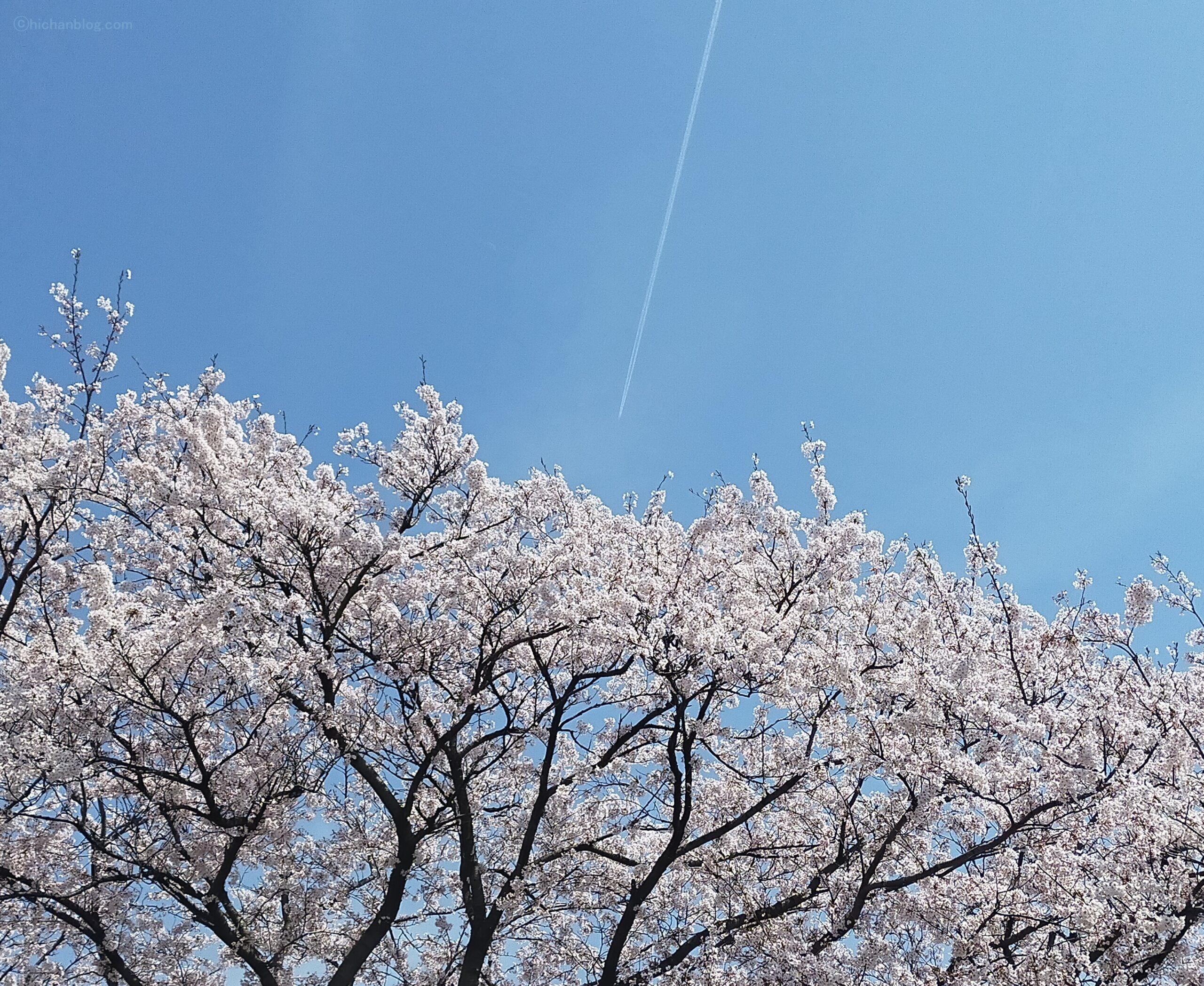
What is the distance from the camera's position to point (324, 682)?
1084cm

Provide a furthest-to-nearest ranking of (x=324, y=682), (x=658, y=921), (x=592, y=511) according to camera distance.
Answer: (x=592, y=511) < (x=658, y=921) < (x=324, y=682)

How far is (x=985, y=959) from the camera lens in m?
9.77

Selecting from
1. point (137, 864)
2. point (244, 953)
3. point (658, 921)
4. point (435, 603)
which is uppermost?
point (435, 603)

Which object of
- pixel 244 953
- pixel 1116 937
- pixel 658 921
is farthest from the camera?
pixel 658 921

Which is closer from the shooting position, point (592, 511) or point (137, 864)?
point (137, 864)

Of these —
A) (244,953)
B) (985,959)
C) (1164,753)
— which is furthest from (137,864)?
(1164,753)

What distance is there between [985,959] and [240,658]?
9.58 metres

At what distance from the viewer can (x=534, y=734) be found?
1145 cm

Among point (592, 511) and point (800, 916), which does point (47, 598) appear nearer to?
point (592, 511)

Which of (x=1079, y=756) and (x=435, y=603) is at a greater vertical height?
(x=435, y=603)

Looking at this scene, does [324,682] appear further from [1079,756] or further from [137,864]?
[1079,756]

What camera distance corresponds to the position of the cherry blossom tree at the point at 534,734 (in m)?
9.58

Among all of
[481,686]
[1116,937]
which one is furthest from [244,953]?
[1116,937]

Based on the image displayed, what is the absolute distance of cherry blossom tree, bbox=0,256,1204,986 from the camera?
9.58 m
